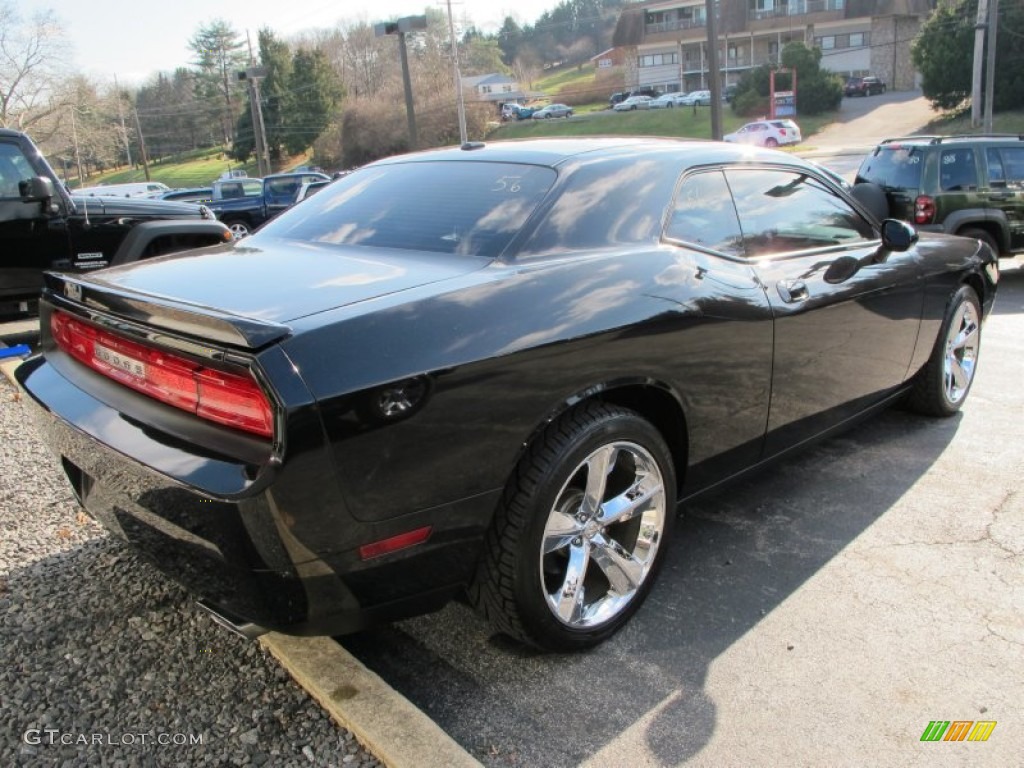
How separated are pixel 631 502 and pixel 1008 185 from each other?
8.06 m

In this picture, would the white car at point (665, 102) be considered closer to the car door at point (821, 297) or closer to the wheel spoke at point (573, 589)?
the car door at point (821, 297)

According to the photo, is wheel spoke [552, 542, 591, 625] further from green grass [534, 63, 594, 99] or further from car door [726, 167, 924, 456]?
green grass [534, 63, 594, 99]

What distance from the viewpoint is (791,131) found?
41.8 meters

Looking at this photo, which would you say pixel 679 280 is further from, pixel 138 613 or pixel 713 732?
pixel 138 613

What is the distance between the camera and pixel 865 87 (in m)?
56.8

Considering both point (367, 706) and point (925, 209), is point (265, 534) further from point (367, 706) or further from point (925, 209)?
point (925, 209)

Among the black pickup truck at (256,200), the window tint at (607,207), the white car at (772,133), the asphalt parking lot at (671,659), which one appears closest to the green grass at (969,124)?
the white car at (772,133)

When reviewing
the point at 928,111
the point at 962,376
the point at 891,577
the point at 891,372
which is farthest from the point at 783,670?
the point at 928,111

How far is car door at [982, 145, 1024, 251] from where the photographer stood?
28.2 feet

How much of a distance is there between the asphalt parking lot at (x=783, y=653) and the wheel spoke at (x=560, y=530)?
0.40 m

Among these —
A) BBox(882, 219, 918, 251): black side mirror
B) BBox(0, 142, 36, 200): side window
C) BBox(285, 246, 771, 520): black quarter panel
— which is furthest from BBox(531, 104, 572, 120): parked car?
BBox(285, 246, 771, 520): black quarter panel

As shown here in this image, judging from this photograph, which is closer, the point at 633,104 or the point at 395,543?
the point at 395,543

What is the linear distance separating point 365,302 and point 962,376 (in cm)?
396

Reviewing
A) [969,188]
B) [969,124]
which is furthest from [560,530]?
[969,124]
